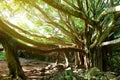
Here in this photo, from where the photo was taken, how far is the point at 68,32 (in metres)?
9.56

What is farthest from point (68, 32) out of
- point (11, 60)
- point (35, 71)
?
point (11, 60)

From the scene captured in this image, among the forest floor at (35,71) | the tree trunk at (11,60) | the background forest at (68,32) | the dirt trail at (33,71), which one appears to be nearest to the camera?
the tree trunk at (11,60)

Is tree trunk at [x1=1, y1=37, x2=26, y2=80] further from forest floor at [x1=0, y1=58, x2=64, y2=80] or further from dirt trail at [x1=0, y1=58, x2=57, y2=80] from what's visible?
dirt trail at [x1=0, y1=58, x2=57, y2=80]

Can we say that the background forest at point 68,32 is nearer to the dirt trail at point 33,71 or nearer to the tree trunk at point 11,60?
the tree trunk at point 11,60

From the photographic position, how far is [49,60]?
16.5m

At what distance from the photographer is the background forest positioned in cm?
588

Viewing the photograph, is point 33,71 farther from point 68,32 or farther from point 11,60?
point 11,60

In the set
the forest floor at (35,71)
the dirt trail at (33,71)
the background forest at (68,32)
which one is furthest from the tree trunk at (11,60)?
the dirt trail at (33,71)

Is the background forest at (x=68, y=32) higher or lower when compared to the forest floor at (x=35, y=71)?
higher

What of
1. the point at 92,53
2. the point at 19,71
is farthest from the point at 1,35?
the point at 92,53

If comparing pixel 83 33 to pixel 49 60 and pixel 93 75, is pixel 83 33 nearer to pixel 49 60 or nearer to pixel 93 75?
pixel 93 75

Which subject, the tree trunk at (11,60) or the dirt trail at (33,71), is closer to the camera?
the tree trunk at (11,60)

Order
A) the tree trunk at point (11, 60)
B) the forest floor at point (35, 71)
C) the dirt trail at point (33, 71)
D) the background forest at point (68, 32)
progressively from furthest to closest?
the dirt trail at point (33, 71) < the forest floor at point (35, 71) < the background forest at point (68, 32) < the tree trunk at point (11, 60)

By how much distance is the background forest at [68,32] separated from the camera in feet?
19.3
